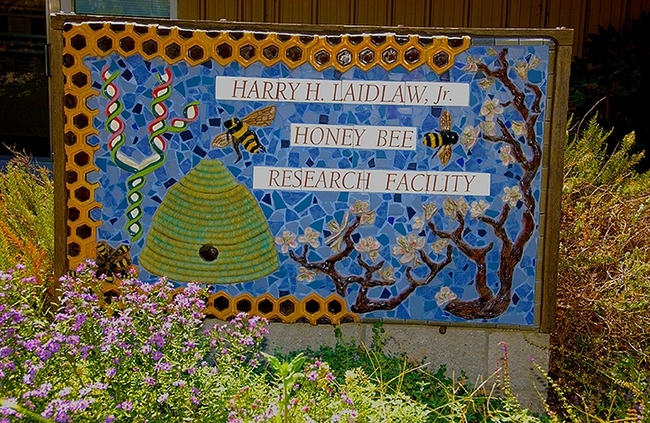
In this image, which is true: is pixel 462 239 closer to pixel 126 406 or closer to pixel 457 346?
pixel 457 346

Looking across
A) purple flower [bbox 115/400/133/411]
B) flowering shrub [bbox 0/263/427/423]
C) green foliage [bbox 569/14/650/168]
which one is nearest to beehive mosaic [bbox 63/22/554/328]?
flowering shrub [bbox 0/263/427/423]

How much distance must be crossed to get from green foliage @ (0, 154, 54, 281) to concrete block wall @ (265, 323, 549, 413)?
130 cm

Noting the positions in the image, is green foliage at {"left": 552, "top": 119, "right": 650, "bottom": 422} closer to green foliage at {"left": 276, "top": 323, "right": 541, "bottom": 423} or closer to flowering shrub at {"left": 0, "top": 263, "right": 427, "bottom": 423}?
green foliage at {"left": 276, "top": 323, "right": 541, "bottom": 423}

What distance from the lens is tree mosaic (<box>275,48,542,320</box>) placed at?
127 inches

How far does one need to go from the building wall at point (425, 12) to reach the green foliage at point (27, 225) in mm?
2322

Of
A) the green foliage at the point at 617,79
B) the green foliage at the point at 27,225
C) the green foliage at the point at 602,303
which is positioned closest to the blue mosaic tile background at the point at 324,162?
the green foliage at the point at 602,303

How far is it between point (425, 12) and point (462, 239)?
350cm

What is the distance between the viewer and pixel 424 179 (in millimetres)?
3248

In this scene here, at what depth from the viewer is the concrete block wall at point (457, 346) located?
3.35 meters

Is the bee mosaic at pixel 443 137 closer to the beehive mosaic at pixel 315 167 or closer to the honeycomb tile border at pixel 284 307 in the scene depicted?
the beehive mosaic at pixel 315 167

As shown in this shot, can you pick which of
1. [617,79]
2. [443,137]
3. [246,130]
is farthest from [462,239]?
[617,79]

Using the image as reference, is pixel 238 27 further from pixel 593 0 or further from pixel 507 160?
pixel 593 0

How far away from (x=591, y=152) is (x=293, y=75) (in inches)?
81.1

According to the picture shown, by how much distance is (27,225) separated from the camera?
4.18 meters
